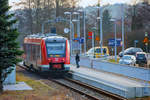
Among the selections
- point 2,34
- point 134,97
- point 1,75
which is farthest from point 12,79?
point 134,97

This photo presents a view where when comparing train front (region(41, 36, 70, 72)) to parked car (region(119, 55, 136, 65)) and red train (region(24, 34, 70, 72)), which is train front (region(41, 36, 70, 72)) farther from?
parked car (region(119, 55, 136, 65))

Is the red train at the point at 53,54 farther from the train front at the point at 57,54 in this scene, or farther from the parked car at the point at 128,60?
the parked car at the point at 128,60

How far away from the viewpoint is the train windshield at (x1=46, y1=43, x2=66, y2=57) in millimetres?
26750

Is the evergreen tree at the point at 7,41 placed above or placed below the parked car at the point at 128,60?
above

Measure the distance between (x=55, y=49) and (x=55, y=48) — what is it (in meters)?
0.08

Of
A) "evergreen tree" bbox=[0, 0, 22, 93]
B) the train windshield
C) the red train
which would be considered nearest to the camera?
"evergreen tree" bbox=[0, 0, 22, 93]

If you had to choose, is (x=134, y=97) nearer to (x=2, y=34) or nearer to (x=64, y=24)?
(x=2, y=34)

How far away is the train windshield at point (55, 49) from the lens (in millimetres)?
26750

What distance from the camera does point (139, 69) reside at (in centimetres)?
2295

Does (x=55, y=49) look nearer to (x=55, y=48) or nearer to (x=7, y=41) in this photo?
(x=55, y=48)

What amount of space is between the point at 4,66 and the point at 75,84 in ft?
23.0

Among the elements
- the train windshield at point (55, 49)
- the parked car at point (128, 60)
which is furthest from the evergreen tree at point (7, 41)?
the parked car at point (128, 60)

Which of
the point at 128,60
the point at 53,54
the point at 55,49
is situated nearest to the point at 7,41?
the point at 53,54

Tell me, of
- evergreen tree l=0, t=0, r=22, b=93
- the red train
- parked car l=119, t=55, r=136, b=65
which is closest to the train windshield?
the red train
